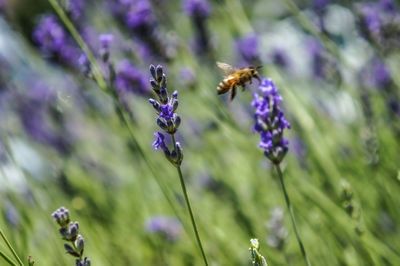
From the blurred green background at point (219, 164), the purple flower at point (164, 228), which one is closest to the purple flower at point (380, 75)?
the blurred green background at point (219, 164)

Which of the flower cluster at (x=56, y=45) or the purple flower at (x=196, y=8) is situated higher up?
the purple flower at (x=196, y=8)

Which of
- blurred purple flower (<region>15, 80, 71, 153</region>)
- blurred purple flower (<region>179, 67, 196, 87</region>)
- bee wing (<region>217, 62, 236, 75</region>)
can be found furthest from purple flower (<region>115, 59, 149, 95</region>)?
blurred purple flower (<region>15, 80, 71, 153</region>)

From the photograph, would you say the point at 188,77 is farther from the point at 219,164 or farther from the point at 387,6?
the point at 387,6

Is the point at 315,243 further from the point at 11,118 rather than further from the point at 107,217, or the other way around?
the point at 11,118

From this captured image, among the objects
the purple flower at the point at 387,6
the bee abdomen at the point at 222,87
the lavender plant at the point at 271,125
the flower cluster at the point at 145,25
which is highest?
the purple flower at the point at 387,6

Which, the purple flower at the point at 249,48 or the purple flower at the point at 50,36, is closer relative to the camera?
the purple flower at the point at 50,36

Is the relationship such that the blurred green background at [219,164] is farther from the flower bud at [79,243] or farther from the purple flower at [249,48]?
the flower bud at [79,243]

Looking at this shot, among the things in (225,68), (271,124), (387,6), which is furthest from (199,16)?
(271,124)

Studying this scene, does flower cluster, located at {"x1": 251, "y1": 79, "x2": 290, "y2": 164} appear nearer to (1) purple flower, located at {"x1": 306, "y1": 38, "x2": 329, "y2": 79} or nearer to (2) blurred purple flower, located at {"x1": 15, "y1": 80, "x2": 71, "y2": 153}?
(1) purple flower, located at {"x1": 306, "y1": 38, "x2": 329, "y2": 79}
